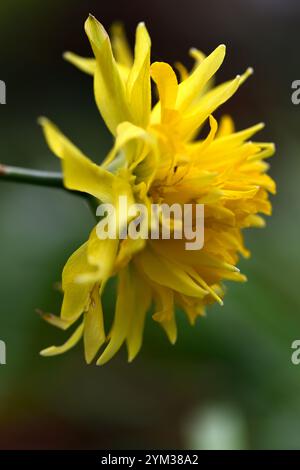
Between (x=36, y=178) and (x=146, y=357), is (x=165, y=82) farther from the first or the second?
(x=146, y=357)

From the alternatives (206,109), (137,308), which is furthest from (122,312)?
(206,109)

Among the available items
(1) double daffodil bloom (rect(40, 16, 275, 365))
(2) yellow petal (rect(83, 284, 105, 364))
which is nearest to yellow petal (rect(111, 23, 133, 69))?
(1) double daffodil bloom (rect(40, 16, 275, 365))

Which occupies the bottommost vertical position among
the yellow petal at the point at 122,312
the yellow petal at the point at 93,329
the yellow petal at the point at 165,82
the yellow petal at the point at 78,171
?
the yellow petal at the point at 93,329

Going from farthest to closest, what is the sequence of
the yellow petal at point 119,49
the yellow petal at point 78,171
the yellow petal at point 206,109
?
the yellow petal at point 119,49 < the yellow petal at point 206,109 < the yellow petal at point 78,171

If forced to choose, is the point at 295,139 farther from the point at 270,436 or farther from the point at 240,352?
the point at 270,436

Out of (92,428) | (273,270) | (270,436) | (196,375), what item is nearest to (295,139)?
(273,270)

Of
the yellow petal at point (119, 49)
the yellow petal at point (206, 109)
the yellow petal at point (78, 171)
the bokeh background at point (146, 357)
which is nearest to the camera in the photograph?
the yellow petal at point (78, 171)

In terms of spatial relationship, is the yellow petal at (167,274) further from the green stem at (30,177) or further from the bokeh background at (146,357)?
the bokeh background at (146,357)

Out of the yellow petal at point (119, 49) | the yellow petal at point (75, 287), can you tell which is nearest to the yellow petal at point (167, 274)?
the yellow petal at point (75, 287)

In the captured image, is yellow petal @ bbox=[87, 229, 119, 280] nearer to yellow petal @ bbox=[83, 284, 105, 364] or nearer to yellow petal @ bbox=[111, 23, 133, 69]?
yellow petal @ bbox=[83, 284, 105, 364]
